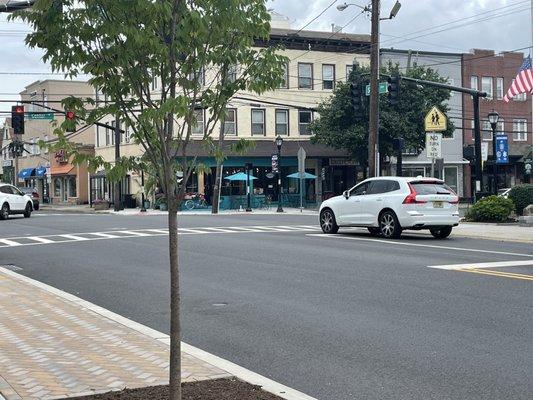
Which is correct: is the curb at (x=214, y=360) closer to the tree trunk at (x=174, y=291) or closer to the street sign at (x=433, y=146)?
the tree trunk at (x=174, y=291)

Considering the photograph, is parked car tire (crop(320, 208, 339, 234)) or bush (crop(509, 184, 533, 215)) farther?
bush (crop(509, 184, 533, 215))

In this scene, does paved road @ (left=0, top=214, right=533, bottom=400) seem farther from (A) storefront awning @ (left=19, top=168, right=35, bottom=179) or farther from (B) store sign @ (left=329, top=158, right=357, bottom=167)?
(A) storefront awning @ (left=19, top=168, right=35, bottom=179)

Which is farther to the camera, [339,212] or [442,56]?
[442,56]

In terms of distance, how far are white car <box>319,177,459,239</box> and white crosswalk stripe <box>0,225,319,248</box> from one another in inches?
137

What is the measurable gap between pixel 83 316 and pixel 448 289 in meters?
5.48

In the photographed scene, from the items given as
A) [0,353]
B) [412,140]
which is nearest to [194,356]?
[0,353]

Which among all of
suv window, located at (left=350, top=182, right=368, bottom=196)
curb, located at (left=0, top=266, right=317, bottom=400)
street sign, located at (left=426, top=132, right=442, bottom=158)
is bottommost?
curb, located at (left=0, top=266, right=317, bottom=400)

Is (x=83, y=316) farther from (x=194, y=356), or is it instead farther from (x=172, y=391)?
(x=172, y=391)

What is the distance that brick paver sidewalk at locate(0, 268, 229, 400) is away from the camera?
19.1 feet

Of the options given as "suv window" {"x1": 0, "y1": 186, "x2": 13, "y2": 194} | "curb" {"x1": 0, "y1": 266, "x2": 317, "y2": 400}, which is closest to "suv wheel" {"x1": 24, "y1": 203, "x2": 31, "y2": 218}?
"suv window" {"x1": 0, "y1": 186, "x2": 13, "y2": 194}

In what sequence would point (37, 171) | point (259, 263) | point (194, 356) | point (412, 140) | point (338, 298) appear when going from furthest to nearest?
point (37, 171)
point (412, 140)
point (259, 263)
point (338, 298)
point (194, 356)

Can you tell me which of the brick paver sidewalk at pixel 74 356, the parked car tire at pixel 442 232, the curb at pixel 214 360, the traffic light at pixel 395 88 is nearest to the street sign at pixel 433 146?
the parked car tire at pixel 442 232

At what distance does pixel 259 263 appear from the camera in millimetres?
14547

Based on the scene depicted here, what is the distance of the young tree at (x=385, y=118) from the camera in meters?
42.5
